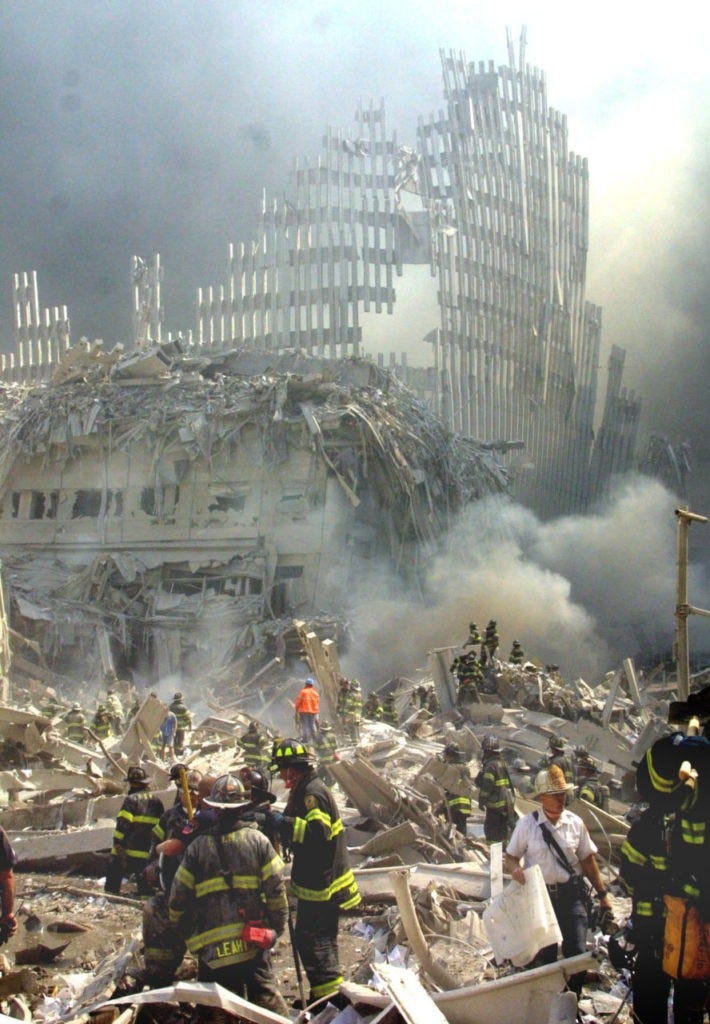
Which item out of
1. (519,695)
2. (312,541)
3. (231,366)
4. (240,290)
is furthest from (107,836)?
(240,290)

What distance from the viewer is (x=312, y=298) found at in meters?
31.0

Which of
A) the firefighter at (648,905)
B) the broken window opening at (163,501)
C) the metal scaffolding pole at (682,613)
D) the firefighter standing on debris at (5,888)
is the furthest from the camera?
the broken window opening at (163,501)

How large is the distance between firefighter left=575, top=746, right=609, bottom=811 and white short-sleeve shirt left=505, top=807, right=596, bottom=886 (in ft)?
13.8

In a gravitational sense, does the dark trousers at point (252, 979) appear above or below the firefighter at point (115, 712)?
above

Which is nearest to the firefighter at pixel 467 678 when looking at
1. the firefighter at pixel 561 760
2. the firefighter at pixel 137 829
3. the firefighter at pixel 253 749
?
the firefighter at pixel 253 749

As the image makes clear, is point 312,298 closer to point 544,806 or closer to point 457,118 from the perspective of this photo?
point 457,118

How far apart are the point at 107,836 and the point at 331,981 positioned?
4.82m

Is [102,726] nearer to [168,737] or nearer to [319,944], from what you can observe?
→ [168,737]

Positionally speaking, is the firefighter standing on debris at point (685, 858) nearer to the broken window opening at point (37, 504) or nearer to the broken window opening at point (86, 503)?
the broken window opening at point (86, 503)

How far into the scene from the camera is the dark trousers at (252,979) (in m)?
5.26

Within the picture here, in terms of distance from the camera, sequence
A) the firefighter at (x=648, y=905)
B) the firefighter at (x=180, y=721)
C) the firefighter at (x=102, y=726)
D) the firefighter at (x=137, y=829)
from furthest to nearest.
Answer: the firefighter at (x=102, y=726), the firefighter at (x=180, y=721), the firefighter at (x=137, y=829), the firefighter at (x=648, y=905)

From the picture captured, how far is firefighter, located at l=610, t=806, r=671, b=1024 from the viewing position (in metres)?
5.02

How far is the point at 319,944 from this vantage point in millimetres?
5750

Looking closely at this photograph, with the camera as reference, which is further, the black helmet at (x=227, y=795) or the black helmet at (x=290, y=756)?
the black helmet at (x=290, y=756)
